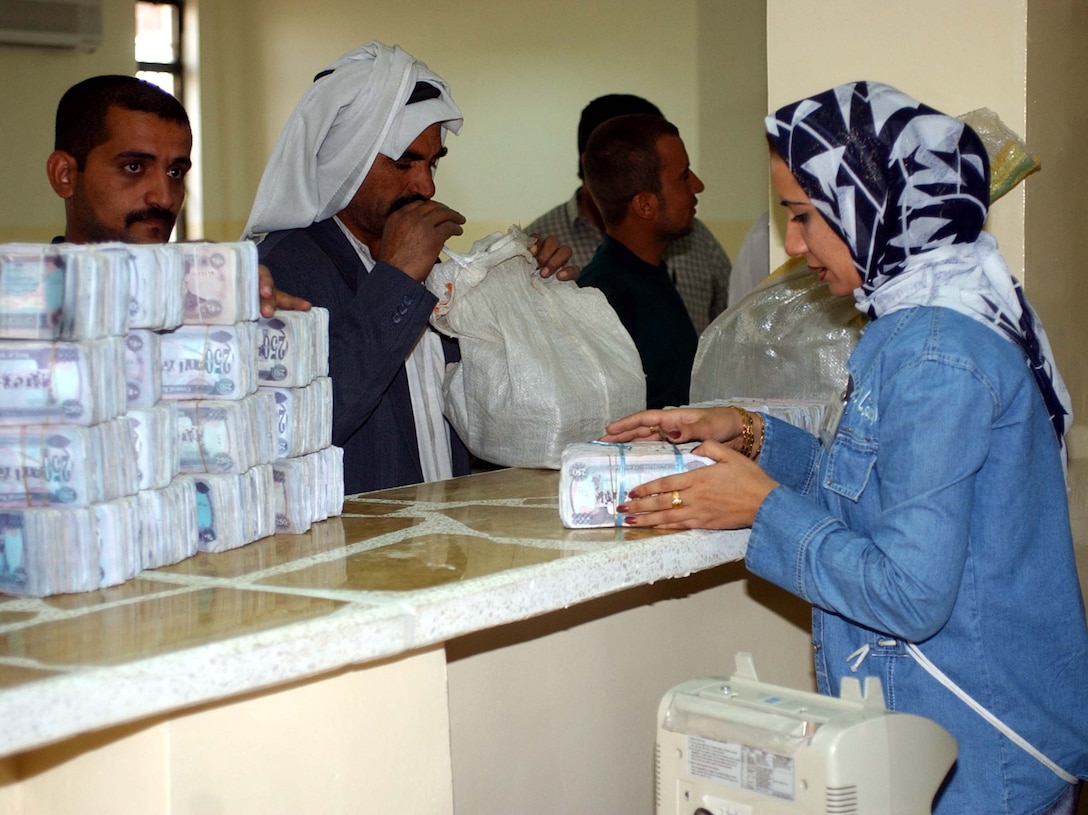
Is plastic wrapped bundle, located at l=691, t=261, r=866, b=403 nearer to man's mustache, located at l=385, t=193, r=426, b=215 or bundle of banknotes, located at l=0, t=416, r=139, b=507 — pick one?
man's mustache, located at l=385, t=193, r=426, b=215

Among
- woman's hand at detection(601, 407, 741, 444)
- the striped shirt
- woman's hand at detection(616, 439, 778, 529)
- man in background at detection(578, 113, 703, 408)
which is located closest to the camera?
woman's hand at detection(616, 439, 778, 529)

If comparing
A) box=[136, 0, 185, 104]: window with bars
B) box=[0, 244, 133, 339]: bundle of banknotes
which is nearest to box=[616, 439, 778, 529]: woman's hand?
box=[0, 244, 133, 339]: bundle of banknotes

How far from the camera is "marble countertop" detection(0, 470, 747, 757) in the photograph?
1179 millimetres

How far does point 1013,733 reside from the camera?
1.65 metres

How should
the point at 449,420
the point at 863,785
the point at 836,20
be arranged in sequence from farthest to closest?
the point at 836,20, the point at 449,420, the point at 863,785

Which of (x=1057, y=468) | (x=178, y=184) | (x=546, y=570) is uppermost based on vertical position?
(x=178, y=184)

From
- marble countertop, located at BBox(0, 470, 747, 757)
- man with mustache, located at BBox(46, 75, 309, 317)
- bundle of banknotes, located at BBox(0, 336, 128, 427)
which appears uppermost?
man with mustache, located at BBox(46, 75, 309, 317)

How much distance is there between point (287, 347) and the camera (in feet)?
6.04

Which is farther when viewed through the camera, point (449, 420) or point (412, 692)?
point (449, 420)

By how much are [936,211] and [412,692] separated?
936 millimetres

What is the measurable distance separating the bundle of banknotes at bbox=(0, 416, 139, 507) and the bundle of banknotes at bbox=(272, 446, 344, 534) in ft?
1.25

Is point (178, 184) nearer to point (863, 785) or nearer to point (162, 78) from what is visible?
point (863, 785)

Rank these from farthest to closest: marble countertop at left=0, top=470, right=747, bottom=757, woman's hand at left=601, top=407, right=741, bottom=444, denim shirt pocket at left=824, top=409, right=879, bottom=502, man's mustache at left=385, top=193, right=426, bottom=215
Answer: man's mustache at left=385, top=193, right=426, bottom=215, woman's hand at left=601, top=407, right=741, bottom=444, denim shirt pocket at left=824, top=409, right=879, bottom=502, marble countertop at left=0, top=470, right=747, bottom=757

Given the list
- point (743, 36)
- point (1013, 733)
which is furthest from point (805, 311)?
point (743, 36)
